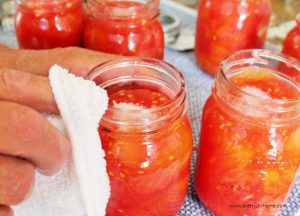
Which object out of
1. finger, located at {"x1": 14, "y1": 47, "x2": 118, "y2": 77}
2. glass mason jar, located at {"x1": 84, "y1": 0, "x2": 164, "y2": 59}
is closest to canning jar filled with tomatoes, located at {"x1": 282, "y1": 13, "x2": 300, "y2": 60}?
glass mason jar, located at {"x1": 84, "y1": 0, "x2": 164, "y2": 59}

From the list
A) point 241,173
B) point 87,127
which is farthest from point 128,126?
point 241,173

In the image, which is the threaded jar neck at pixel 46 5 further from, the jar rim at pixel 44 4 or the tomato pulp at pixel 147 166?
the tomato pulp at pixel 147 166

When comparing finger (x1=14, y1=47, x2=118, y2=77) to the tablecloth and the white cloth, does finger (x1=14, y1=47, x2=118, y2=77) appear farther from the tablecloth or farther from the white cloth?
the tablecloth

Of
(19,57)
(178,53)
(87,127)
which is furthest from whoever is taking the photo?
(178,53)

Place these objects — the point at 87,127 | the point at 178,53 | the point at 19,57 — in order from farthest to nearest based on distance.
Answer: the point at 178,53 < the point at 19,57 < the point at 87,127

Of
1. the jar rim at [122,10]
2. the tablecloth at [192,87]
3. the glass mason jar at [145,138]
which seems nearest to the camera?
the glass mason jar at [145,138]

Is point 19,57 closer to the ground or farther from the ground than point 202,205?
farther from the ground

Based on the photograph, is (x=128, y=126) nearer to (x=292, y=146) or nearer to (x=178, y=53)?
(x=292, y=146)

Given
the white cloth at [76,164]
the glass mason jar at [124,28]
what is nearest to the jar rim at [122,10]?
the glass mason jar at [124,28]
